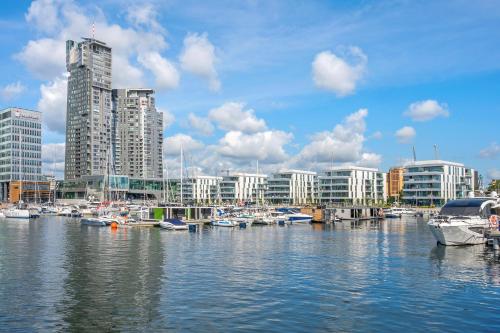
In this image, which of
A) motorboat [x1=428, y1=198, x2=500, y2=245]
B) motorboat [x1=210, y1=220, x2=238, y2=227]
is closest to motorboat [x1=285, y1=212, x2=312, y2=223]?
motorboat [x1=210, y1=220, x2=238, y2=227]

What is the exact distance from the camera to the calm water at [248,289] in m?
34.9

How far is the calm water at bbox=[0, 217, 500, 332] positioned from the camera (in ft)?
115

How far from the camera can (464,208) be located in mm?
87000

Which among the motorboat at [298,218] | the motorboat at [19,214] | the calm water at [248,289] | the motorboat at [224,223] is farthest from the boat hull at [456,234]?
the motorboat at [19,214]

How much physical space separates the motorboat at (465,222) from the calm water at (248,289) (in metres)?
2.70

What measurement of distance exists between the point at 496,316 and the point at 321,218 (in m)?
130

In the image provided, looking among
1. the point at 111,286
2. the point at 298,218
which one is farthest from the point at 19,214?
the point at 111,286

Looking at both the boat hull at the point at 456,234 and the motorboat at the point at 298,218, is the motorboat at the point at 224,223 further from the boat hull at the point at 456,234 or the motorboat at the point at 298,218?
the boat hull at the point at 456,234

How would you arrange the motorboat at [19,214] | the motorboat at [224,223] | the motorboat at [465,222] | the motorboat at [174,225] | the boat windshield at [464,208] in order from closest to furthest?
1. the motorboat at [465,222]
2. the boat windshield at [464,208]
3. the motorboat at [174,225]
4. the motorboat at [224,223]
5. the motorboat at [19,214]

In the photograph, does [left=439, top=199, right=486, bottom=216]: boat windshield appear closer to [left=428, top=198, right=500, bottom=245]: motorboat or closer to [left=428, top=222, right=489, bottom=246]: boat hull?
[left=428, top=198, right=500, bottom=245]: motorboat

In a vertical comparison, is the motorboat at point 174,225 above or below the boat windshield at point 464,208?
below

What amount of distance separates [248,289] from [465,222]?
50588 mm

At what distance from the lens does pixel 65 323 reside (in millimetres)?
34312

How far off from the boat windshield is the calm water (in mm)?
8197
